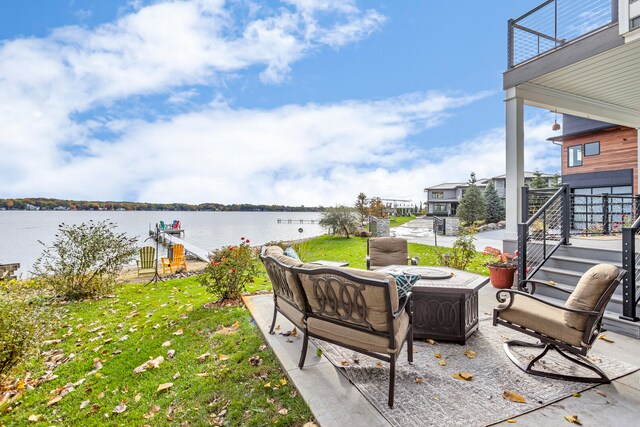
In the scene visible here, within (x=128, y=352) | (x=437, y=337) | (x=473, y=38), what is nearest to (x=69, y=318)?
(x=128, y=352)

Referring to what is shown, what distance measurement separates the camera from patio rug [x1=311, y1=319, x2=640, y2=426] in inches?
83.3

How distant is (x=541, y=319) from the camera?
279cm

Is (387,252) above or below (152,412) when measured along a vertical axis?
above

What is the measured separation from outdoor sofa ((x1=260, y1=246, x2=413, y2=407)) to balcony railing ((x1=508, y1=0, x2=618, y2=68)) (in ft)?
20.8

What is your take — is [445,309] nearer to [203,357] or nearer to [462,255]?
[203,357]

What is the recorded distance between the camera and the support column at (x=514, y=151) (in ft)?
20.7

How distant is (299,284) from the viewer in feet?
8.96

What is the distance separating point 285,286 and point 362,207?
21.8 m

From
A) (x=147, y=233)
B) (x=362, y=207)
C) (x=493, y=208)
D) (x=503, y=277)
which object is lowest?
(x=147, y=233)

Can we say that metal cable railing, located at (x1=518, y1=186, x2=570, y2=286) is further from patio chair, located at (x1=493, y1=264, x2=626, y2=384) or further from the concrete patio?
patio chair, located at (x1=493, y1=264, x2=626, y2=384)

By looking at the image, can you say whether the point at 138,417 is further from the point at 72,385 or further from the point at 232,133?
the point at 232,133

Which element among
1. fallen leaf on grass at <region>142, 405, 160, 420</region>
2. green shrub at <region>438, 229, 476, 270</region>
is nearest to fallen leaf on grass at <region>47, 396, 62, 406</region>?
fallen leaf on grass at <region>142, 405, 160, 420</region>

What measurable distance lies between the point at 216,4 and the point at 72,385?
27.2ft

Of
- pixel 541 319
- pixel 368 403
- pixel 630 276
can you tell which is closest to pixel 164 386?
pixel 368 403
